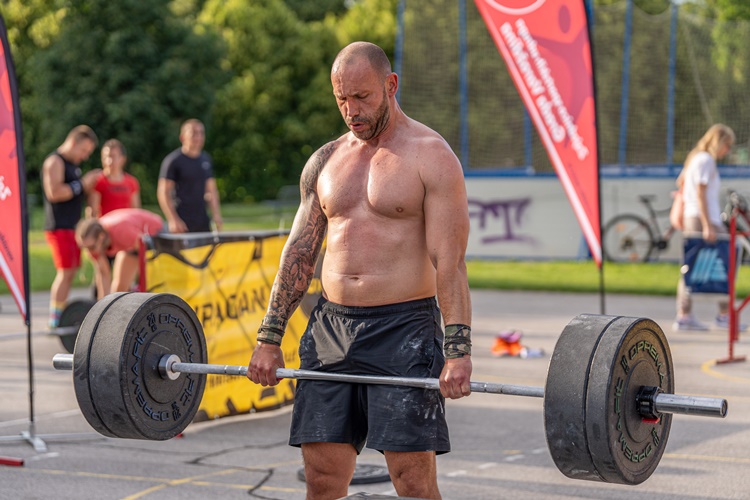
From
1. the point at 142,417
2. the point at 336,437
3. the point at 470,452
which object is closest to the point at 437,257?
the point at 336,437

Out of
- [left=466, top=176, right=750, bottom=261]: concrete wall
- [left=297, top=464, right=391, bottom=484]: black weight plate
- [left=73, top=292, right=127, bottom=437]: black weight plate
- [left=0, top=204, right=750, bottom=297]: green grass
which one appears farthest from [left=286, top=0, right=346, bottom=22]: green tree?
[left=73, top=292, right=127, bottom=437]: black weight plate

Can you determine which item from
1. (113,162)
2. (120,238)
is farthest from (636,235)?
(120,238)

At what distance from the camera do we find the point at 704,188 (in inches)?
430

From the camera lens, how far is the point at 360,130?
417 cm

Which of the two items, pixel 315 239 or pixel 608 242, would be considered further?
pixel 608 242

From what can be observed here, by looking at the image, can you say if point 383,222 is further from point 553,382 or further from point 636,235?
point 636,235

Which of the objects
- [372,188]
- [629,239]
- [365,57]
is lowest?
[629,239]

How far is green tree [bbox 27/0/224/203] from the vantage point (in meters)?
43.2

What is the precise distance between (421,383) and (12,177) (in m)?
3.58

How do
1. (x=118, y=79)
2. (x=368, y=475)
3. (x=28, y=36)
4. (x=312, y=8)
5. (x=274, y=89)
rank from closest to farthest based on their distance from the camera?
1. (x=368, y=475)
2. (x=118, y=79)
3. (x=28, y=36)
4. (x=274, y=89)
5. (x=312, y=8)

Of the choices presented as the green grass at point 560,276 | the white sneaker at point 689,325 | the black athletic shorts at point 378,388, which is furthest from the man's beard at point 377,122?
the green grass at point 560,276

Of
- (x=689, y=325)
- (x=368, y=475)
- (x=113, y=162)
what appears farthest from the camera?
(x=689, y=325)

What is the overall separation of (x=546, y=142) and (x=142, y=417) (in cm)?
471

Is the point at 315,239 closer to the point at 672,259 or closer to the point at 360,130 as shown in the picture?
the point at 360,130
